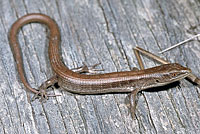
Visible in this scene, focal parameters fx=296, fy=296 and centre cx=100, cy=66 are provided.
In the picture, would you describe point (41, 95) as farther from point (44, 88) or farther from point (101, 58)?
point (101, 58)

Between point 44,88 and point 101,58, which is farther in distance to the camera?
point 101,58

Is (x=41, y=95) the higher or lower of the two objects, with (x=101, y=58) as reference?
lower

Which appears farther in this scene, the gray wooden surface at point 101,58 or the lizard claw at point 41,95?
the lizard claw at point 41,95

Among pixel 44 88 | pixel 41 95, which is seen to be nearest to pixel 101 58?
pixel 44 88

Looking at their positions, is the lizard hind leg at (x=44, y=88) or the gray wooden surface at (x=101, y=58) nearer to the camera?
the gray wooden surface at (x=101, y=58)

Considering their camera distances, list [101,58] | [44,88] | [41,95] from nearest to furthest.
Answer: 1. [41,95]
2. [44,88]
3. [101,58]

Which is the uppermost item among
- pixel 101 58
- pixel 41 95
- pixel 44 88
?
pixel 101 58

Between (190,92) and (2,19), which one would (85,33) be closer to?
(2,19)

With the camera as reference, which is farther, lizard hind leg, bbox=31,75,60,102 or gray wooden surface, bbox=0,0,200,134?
lizard hind leg, bbox=31,75,60,102

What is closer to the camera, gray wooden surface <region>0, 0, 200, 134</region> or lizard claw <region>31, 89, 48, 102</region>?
gray wooden surface <region>0, 0, 200, 134</region>
